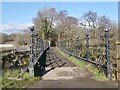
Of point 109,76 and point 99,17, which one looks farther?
point 99,17

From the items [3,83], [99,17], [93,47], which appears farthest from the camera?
[99,17]

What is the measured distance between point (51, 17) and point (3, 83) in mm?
53838

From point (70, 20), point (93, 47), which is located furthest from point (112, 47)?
point (70, 20)

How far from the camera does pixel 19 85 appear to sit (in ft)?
20.4

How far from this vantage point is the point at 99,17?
48281mm

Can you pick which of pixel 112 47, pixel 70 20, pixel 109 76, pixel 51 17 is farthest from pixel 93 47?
pixel 51 17

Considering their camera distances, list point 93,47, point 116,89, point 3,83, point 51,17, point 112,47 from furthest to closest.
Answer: point 51,17, point 93,47, point 112,47, point 3,83, point 116,89

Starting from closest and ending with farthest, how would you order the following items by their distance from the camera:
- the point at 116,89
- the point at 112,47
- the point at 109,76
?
1. the point at 116,89
2. the point at 109,76
3. the point at 112,47

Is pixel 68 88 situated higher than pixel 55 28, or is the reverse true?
pixel 55 28

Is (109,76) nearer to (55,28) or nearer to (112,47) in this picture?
(112,47)

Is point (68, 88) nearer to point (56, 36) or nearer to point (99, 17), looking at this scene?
point (99, 17)

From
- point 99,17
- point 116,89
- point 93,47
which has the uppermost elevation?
point 99,17

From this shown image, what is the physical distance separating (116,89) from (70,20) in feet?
165

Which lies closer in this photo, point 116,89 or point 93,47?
point 116,89
